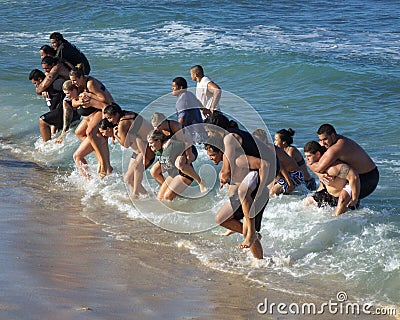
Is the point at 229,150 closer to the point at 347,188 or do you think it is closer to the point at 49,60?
the point at 347,188

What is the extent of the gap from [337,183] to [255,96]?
7924mm

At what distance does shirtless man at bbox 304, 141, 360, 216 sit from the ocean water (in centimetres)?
15

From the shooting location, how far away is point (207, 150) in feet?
22.2

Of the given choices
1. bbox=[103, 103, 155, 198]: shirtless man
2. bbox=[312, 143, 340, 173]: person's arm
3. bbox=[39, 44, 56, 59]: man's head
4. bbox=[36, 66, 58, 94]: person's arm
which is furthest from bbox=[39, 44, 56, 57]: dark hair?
bbox=[312, 143, 340, 173]: person's arm

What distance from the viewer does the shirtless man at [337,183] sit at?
27.1ft

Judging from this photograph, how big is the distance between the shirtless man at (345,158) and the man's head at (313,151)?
0.05 m

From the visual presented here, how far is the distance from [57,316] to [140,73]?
13524 mm

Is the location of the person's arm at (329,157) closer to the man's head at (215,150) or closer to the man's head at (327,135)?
the man's head at (327,135)

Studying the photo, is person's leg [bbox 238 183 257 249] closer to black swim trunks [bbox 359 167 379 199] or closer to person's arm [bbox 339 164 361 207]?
person's arm [bbox 339 164 361 207]

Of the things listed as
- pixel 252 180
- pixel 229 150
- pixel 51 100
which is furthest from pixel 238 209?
pixel 51 100

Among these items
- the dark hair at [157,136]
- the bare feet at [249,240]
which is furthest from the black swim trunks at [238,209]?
the dark hair at [157,136]

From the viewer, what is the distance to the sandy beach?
216 inches

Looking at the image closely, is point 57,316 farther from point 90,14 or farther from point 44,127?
point 90,14

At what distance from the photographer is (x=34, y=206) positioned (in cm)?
873
